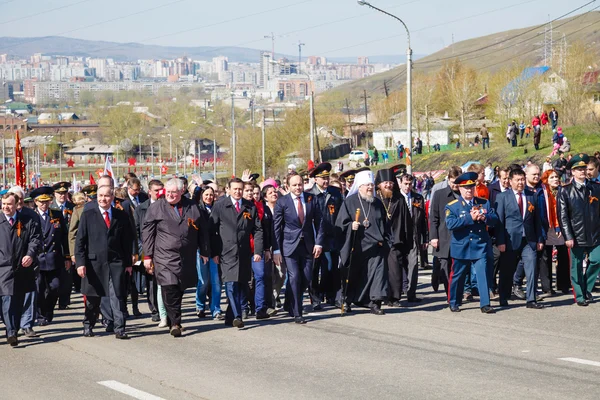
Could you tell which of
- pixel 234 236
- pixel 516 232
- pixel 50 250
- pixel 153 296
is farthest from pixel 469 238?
pixel 50 250

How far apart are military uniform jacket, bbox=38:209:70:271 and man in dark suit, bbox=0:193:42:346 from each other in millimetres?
2117

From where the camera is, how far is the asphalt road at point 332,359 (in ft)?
30.3

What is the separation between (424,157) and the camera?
75.5 m

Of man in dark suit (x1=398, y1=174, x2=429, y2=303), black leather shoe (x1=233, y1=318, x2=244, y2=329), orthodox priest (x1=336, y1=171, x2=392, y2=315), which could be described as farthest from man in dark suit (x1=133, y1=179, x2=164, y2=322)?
man in dark suit (x1=398, y1=174, x2=429, y2=303)

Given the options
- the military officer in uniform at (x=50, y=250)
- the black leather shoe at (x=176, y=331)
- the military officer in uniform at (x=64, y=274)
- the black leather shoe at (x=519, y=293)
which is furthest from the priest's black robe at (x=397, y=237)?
the military officer in uniform at (x=64, y=274)

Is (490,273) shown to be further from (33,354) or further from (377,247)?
(33,354)

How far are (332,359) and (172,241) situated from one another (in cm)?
280

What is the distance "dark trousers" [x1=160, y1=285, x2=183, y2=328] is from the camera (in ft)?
41.2

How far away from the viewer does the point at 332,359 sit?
35.1 feet

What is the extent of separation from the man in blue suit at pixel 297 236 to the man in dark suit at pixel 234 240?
1.05 ft

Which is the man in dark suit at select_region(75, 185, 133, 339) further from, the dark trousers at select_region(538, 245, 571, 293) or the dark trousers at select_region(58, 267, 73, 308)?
the dark trousers at select_region(538, 245, 571, 293)

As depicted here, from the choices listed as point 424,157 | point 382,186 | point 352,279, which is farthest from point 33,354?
point 424,157

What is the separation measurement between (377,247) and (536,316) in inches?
87.2

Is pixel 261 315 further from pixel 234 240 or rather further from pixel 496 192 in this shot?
pixel 496 192
